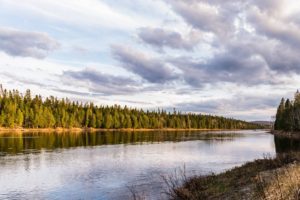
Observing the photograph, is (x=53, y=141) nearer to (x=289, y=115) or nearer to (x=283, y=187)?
(x=283, y=187)

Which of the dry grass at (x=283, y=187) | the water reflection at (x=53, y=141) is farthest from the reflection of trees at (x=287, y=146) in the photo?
the dry grass at (x=283, y=187)

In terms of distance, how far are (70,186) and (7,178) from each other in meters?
8.15

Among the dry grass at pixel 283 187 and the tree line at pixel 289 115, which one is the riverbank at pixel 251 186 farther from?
the tree line at pixel 289 115

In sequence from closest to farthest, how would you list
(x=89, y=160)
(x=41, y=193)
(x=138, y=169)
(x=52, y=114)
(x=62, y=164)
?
(x=41, y=193), (x=138, y=169), (x=62, y=164), (x=89, y=160), (x=52, y=114)

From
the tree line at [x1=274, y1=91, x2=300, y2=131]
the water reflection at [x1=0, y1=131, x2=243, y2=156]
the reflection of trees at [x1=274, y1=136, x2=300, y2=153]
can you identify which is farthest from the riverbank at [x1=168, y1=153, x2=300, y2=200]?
the tree line at [x1=274, y1=91, x2=300, y2=131]

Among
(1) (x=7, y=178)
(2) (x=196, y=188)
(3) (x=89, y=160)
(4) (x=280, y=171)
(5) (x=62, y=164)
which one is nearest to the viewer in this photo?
(4) (x=280, y=171)

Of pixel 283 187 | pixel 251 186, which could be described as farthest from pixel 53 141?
pixel 283 187

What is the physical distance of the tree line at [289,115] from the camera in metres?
148

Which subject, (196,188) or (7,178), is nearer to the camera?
(196,188)

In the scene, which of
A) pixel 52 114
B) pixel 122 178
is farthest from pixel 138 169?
pixel 52 114

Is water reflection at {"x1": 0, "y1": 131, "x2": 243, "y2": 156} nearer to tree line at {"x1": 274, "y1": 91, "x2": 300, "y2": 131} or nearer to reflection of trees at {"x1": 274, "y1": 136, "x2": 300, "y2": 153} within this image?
reflection of trees at {"x1": 274, "y1": 136, "x2": 300, "y2": 153}

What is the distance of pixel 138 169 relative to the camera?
48.2m

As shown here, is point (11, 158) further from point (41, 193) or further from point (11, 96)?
point (11, 96)

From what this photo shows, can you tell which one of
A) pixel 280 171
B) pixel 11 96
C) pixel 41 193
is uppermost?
pixel 11 96
